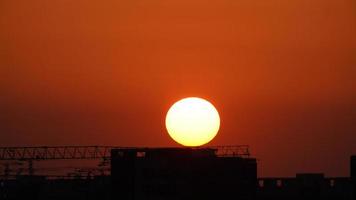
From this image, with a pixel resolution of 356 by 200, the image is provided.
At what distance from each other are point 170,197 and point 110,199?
490 centimetres

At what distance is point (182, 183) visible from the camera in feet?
209

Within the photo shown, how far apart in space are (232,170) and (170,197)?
263 inches

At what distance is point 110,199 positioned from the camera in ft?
211

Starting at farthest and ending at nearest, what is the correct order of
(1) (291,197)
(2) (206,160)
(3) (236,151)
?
(3) (236,151) → (1) (291,197) → (2) (206,160)

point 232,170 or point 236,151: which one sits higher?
point 236,151

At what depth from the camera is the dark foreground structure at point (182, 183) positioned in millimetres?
62250

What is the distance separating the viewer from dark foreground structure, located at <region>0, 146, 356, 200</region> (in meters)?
Result: 62.2

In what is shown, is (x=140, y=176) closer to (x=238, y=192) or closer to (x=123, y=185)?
(x=123, y=185)

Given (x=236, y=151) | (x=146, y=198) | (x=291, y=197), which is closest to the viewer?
(x=146, y=198)

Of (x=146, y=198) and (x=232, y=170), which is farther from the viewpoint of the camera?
(x=232, y=170)

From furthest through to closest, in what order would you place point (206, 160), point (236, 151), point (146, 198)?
1. point (236, 151)
2. point (206, 160)
3. point (146, 198)

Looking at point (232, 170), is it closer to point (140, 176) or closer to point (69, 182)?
point (140, 176)

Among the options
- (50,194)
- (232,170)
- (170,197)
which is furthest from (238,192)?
(50,194)

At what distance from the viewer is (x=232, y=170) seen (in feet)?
219
